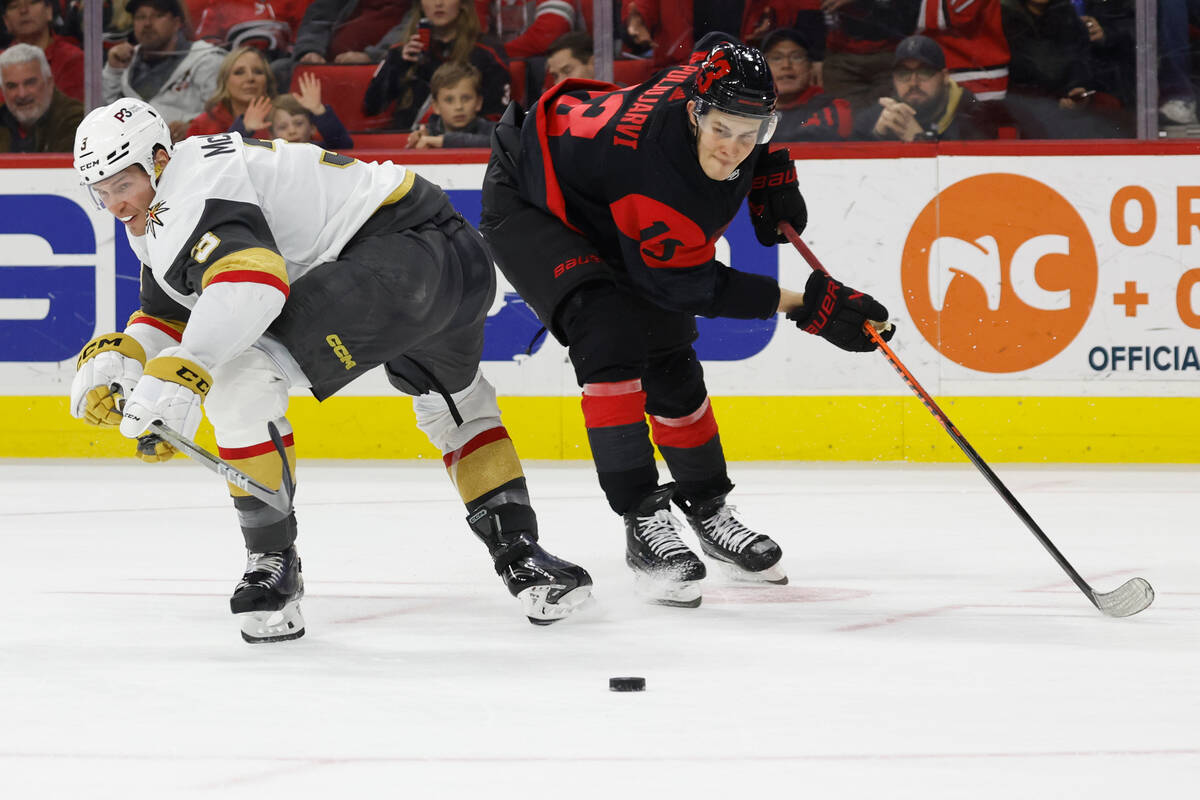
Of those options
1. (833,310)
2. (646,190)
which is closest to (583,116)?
(646,190)

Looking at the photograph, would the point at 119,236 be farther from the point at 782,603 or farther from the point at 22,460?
the point at 782,603

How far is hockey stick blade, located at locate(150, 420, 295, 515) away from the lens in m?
2.38

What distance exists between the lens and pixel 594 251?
3.03m

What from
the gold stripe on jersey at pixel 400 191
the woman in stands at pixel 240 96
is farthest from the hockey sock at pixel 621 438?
the woman in stands at pixel 240 96

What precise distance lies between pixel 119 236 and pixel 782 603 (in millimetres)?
3440


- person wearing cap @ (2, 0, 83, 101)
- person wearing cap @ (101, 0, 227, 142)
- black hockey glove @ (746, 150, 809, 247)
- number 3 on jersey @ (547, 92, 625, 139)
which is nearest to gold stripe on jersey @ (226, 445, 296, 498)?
number 3 on jersey @ (547, 92, 625, 139)

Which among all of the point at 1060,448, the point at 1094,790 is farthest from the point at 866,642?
the point at 1060,448

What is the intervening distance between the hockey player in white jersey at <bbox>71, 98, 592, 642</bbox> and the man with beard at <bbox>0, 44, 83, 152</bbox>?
326 cm

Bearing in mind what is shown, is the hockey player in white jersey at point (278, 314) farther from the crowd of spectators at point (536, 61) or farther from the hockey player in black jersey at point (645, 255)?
the crowd of spectators at point (536, 61)

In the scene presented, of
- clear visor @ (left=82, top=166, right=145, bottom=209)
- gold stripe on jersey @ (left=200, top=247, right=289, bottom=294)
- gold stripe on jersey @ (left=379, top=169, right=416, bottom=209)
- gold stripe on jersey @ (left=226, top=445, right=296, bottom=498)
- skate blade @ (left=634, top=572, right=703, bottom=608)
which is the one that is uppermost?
clear visor @ (left=82, top=166, right=145, bottom=209)

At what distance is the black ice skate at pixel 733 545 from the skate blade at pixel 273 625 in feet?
3.06

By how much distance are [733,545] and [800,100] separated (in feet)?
8.95

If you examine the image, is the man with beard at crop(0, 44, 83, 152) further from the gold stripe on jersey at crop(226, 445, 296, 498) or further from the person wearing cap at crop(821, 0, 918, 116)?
the gold stripe on jersey at crop(226, 445, 296, 498)

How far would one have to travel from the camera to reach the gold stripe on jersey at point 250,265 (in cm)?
238
